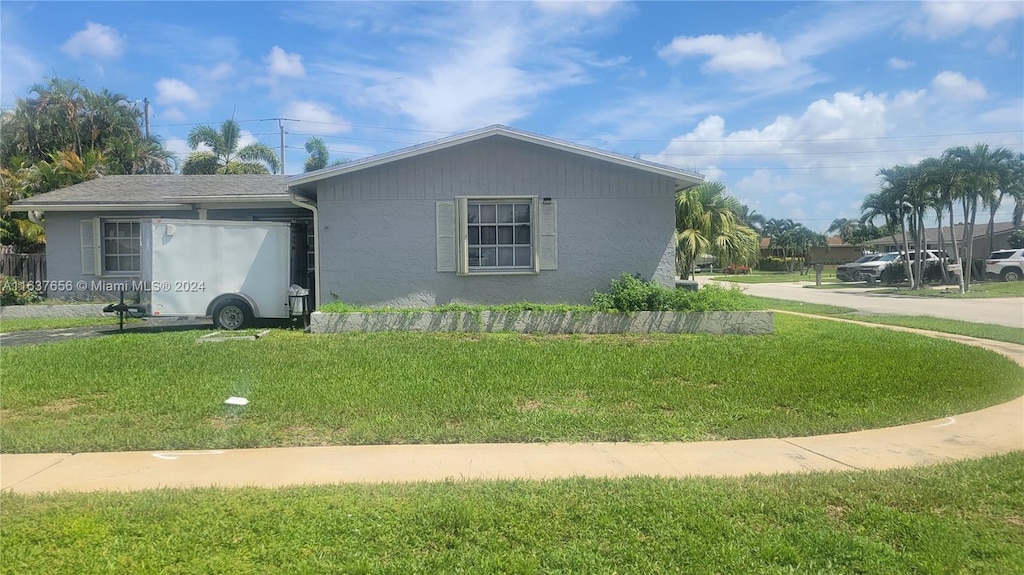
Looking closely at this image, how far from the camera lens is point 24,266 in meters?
16.9

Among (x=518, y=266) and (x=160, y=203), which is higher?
(x=160, y=203)

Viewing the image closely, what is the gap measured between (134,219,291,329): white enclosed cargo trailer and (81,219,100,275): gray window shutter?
15.4 feet

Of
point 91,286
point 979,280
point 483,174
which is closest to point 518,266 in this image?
point 483,174

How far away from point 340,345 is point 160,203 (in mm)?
8195

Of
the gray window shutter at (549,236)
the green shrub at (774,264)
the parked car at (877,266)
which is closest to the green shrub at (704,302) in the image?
the gray window shutter at (549,236)

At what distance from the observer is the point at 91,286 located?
15.9 m

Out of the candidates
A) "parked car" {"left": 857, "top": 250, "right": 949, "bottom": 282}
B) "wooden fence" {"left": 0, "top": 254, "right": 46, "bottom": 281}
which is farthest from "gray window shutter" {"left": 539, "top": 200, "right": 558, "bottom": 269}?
"parked car" {"left": 857, "top": 250, "right": 949, "bottom": 282}

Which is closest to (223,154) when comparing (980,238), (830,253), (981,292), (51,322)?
(51,322)

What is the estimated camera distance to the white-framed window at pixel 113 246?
15828mm

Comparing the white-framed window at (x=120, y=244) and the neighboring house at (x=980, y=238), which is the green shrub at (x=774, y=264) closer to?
the neighboring house at (x=980, y=238)

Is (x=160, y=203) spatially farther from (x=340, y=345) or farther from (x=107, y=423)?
(x=107, y=423)

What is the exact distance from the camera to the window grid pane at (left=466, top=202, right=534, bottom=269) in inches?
506

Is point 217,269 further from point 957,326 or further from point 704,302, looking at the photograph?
point 957,326

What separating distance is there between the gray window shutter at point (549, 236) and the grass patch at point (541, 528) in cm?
833
